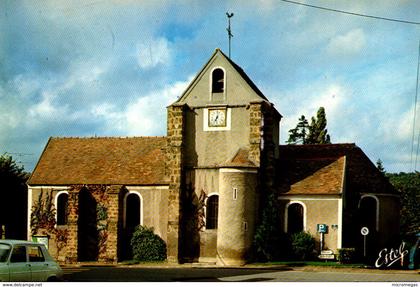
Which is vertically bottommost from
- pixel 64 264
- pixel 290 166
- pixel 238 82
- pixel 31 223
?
pixel 64 264

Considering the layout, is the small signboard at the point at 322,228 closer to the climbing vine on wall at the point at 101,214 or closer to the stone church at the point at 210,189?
the stone church at the point at 210,189

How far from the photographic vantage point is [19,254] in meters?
17.1

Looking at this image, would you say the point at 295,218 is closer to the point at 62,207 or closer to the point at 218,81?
the point at 218,81

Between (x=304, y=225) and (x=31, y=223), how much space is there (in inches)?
705

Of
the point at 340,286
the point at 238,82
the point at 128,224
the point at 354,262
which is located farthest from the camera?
the point at 128,224

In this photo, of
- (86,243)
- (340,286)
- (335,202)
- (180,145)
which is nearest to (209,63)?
(180,145)

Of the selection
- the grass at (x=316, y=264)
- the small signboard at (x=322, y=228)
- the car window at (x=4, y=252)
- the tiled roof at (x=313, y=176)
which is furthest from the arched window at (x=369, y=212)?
the car window at (x=4, y=252)

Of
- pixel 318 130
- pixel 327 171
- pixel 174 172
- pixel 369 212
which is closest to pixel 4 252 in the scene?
pixel 174 172

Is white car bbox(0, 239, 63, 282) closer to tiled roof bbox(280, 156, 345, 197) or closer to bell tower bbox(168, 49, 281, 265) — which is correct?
bell tower bbox(168, 49, 281, 265)

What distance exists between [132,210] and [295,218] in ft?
34.2

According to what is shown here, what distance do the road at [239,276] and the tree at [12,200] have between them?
1230 centimetres

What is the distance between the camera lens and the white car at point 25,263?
16.6 m

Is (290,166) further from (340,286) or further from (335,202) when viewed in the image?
(340,286)

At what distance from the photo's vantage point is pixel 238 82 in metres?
35.2
